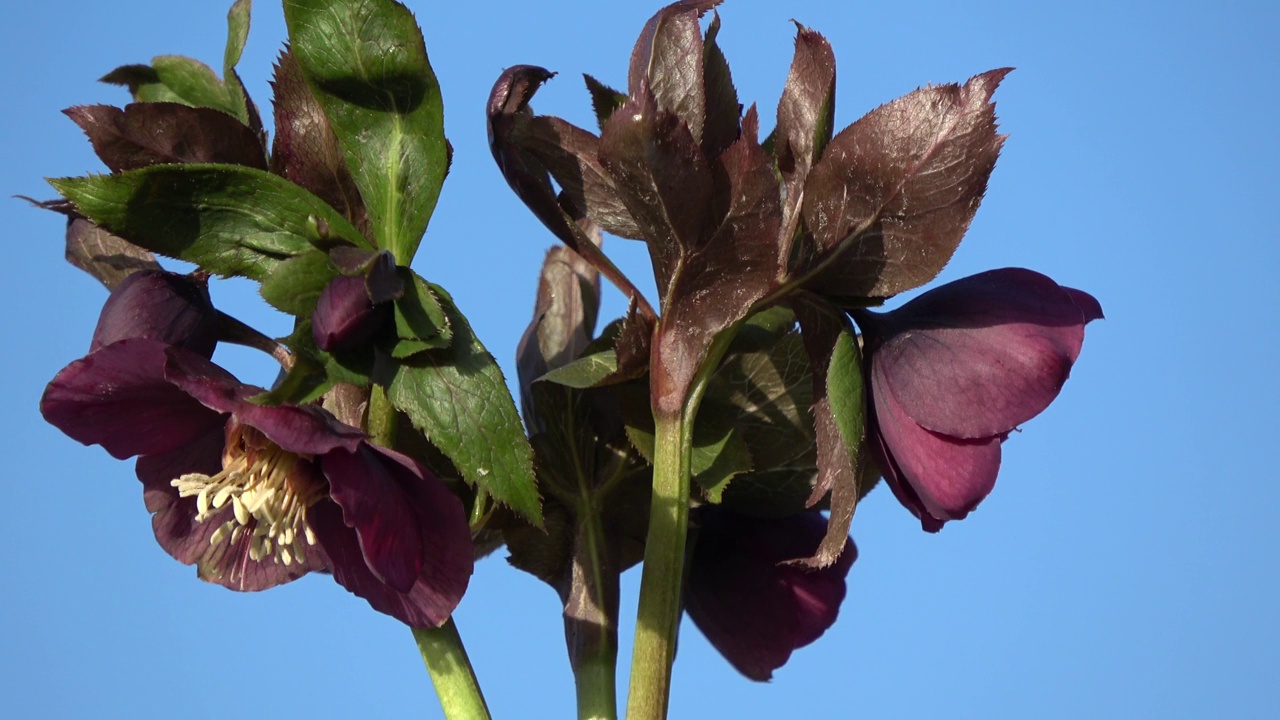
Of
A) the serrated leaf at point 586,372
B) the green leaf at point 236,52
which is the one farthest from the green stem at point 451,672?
the green leaf at point 236,52

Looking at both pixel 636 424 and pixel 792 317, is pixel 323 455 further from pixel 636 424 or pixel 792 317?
pixel 792 317

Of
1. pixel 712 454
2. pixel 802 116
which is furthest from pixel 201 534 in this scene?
pixel 802 116

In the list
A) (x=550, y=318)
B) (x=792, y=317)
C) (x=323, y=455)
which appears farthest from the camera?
(x=550, y=318)

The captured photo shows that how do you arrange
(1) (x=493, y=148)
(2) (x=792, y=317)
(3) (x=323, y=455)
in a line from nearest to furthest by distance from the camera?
(3) (x=323, y=455) → (1) (x=493, y=148) → (2) (x=792, y=317)

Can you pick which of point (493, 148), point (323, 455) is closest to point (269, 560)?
point (323, 455)

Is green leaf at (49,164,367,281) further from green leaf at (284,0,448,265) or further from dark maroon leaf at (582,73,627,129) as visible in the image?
dark maroon leaf at (582,73,627,129)

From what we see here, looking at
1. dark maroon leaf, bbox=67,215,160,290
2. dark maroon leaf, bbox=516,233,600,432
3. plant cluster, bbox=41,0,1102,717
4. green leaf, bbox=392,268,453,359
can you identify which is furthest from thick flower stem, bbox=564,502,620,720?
dark maroon leaf, bbox=67,215,160,290

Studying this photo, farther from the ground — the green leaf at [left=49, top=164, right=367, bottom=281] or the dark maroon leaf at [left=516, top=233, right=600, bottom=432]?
the dark maroon leaf at [left=516, top=233, right=600, bottom=432]
